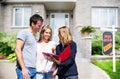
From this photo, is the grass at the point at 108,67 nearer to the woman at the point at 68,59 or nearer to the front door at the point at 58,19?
the woman at the point at 68,59

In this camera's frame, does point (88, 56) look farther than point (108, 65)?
Yes

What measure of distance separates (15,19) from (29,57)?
2178cm

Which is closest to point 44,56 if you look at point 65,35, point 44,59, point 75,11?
point 44,59

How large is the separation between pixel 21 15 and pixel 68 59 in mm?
21681

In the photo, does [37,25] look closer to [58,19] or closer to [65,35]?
[65,35]

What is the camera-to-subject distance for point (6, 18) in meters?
27.0

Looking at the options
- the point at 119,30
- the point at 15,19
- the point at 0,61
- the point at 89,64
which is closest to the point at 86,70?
the point at 89,64

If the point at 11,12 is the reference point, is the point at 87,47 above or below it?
below

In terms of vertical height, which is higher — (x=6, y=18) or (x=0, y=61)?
(x=6, y=18)

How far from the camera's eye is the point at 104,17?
27141 millimetres

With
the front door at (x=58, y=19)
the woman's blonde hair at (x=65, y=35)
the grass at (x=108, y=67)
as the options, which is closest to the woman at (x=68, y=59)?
the woman's blonde hair at (x=65, y=35)

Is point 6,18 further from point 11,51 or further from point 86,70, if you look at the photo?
point 86,70

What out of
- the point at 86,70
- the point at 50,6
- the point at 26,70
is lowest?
the point at 86,70

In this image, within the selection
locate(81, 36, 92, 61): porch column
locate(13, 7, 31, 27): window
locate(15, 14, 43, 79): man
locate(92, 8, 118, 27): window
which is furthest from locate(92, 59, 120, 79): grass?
locate(13, 7, 31, 27): window
